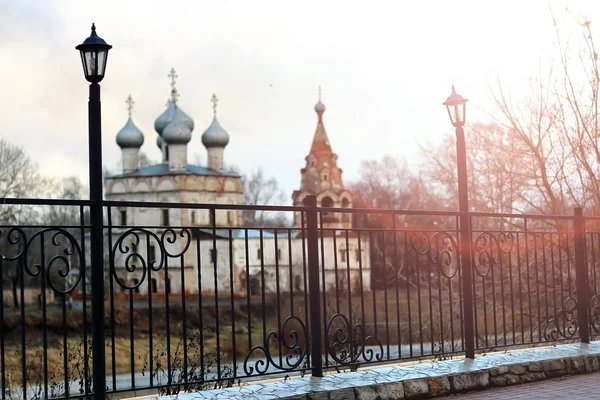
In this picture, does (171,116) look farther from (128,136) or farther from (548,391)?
(548,391)

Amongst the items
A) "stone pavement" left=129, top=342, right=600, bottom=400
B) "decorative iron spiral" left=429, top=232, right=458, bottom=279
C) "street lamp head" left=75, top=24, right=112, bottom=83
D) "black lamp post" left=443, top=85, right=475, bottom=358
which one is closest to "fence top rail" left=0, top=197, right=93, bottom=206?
"street lamp head" left=75, top=24, right=112, bottom=83

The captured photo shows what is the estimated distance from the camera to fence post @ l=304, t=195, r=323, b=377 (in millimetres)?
6406

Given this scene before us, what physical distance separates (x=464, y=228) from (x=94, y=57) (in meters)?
3.90

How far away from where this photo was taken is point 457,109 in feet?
26.0

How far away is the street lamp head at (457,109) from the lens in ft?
26.1

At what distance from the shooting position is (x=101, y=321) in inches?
205

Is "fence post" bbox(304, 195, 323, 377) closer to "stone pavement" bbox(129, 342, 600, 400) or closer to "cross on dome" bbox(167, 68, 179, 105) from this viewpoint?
"stone pavement" bbox(129, 342, 600, 400)

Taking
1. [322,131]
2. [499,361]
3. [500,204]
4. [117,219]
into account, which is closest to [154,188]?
[117,219]

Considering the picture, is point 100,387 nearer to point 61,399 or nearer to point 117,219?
point 61,399

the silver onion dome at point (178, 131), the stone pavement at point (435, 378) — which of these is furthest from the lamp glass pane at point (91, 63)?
the silver onion dome at point (178, 131)

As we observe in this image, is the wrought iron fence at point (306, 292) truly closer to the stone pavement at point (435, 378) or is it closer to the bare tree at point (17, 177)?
the stone pavement at point (435, 378)

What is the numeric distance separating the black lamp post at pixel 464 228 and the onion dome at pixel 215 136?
45903mm

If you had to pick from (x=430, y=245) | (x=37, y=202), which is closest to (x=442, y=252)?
(x=430, y=245)

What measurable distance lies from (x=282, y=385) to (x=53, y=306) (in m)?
32.8
